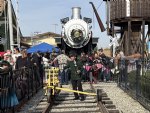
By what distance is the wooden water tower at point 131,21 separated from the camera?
35269mm

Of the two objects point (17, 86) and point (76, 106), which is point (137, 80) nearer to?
point (76, 106)

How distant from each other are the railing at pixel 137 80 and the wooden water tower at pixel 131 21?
1618 centimetres

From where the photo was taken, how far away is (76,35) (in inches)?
1071

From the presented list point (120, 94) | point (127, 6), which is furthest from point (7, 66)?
point (127, 6)

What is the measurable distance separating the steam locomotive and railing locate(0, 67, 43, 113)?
755 centimetres

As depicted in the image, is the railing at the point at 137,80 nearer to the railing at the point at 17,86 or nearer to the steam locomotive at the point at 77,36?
the railing at the point at 17,86

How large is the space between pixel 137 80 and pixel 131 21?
20578 mm

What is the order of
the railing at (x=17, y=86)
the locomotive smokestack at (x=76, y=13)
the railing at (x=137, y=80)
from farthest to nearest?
the locomotive smokestack at (x=76, y=13) < the railing at (x=137, y=80) < the railing at (x=17, y=86)

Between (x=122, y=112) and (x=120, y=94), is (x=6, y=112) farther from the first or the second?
(x=120, y=94)

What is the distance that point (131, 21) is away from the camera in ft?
116

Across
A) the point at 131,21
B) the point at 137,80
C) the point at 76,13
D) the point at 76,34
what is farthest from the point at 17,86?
the point at 131,21

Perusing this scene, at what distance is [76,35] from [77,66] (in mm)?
12275

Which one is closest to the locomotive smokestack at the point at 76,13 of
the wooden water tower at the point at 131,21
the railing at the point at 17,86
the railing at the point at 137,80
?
the wooden water tower at the point at 131,21

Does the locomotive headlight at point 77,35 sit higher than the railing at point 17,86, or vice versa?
the locomotive headlight at point 77,35
